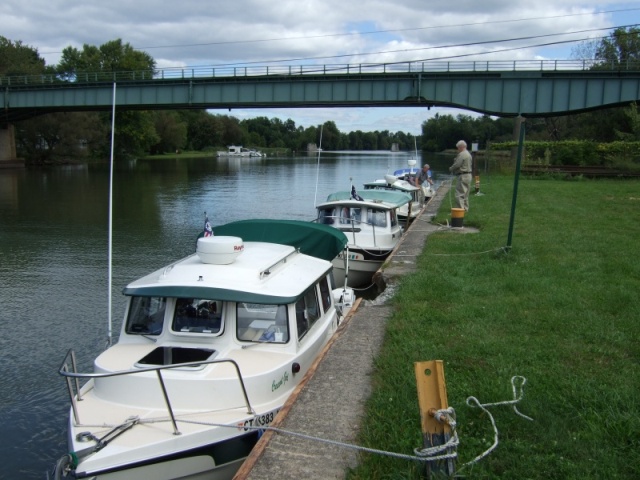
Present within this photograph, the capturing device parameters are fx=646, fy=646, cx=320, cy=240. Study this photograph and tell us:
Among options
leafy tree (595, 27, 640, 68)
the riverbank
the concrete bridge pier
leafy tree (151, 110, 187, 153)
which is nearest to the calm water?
the riverbank

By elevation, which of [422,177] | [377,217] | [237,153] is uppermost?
[237,153]

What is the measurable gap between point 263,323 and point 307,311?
0.99 meters

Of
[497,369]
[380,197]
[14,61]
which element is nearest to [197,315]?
[497,369]

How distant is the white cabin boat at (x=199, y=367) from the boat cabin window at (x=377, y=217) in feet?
30.3

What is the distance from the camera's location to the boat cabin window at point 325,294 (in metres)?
9.70

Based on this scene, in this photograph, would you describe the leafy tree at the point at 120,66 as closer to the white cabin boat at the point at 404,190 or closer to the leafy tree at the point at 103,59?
the leafy tree at the point at 103,59

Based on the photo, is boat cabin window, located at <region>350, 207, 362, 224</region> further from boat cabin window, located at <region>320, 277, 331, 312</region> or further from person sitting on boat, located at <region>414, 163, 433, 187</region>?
person sitting on boat, located at <region>414, 163, 433, 187</region>

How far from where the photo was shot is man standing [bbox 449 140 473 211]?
61.3 ft

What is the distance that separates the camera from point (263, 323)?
787 cm

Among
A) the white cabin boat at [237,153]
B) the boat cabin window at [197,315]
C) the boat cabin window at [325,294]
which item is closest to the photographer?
the boat cabin window at [197,315]

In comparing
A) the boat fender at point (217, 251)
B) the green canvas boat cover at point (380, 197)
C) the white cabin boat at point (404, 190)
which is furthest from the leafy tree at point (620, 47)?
the boat fender at point (217, 251)

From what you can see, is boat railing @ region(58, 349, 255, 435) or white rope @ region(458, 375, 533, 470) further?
boat railing @ region(58, 349, 255, 435)

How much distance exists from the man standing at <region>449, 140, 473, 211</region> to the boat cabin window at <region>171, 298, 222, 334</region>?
39.8ft

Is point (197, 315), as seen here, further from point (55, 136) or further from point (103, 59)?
point (103, 59)
